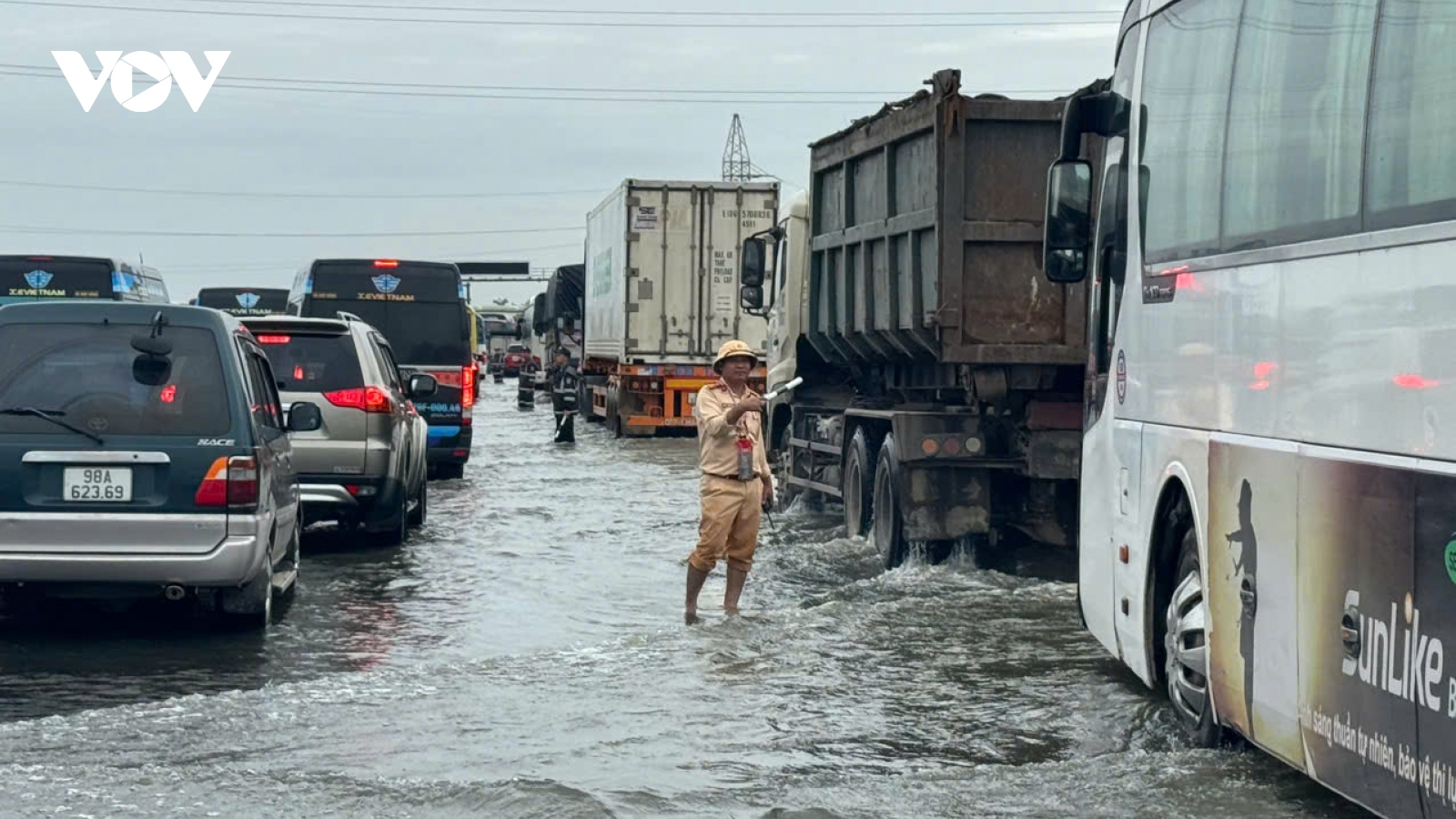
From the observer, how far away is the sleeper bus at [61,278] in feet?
76.5

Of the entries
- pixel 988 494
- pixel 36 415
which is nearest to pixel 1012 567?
pixel 988 494

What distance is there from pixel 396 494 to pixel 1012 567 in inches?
183

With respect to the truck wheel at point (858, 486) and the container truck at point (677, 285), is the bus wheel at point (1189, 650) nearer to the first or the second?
the truck wheel at point (858, 486)

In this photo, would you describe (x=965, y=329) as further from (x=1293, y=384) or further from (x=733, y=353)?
(x=1293, y=384)

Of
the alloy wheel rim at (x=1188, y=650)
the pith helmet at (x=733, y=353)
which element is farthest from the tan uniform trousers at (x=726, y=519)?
the alloy wheel rim at (x=1188, y=650)

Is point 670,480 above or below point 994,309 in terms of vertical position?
below

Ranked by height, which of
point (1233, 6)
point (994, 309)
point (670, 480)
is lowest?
point (670, 480)

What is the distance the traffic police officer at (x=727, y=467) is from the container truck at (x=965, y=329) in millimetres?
2072

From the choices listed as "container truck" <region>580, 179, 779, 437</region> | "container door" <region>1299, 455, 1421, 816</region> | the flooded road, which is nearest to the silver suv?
the flooded road

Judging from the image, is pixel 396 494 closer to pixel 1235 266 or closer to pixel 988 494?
pixel 988 494

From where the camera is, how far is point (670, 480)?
25.2 meters

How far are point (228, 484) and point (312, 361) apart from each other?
17.8 ft

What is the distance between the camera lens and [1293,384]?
597cm

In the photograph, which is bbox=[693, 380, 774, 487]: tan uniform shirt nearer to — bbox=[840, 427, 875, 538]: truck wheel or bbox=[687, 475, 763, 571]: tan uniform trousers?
bbox=[687, 475, 763, 571]: tan uniform trousers
